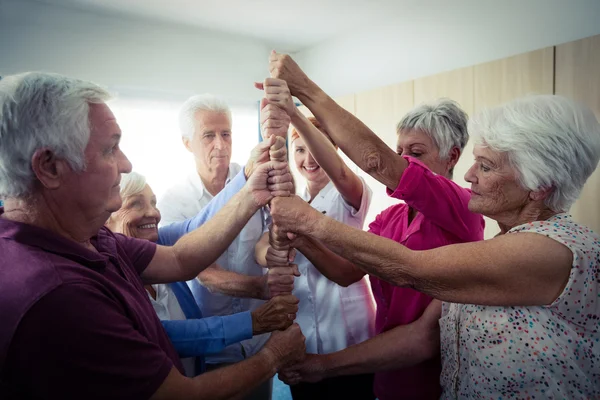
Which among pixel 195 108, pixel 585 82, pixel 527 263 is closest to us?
pixel 527 263

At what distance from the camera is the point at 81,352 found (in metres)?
0.74

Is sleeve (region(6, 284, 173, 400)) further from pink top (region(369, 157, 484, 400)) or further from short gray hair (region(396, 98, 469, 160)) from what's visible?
short gray hair (region(396, 98, 469, 160))

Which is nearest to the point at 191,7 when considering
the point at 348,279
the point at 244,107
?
the point at 244,107

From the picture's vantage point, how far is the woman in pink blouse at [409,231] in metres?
1.28

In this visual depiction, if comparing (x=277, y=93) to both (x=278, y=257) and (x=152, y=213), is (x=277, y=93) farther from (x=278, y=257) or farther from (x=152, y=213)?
(x=152, y=213)

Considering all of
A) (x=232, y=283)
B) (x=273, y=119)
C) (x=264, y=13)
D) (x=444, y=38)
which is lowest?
(x=232, y=283)

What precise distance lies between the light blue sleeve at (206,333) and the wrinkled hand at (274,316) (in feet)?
0.08

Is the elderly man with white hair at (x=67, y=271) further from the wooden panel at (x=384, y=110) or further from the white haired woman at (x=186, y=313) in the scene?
the wooden panel at (x=384, y=110)

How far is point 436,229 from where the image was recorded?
1.37 metres

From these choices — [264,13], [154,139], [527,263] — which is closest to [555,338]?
[527,263]

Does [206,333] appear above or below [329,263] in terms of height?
below

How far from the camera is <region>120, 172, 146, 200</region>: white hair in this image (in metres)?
1.60

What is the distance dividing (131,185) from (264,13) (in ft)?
9.47

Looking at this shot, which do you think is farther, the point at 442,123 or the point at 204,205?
the point at 204,205
